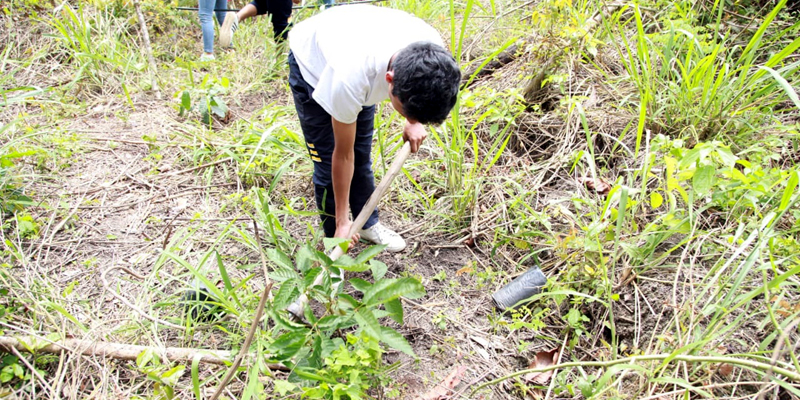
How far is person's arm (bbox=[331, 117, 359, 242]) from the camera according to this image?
1.49m

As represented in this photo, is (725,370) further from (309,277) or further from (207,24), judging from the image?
(207,24)

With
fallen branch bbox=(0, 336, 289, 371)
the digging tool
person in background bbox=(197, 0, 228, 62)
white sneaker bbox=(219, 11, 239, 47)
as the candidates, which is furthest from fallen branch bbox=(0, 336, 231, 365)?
white sneaker bbox=(219, 11, 239, 47)

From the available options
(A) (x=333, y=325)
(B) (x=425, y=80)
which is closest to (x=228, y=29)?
(B) (x=425, y=80)

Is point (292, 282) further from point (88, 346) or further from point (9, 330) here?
point (9, 330)

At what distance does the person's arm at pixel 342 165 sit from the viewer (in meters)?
1.49

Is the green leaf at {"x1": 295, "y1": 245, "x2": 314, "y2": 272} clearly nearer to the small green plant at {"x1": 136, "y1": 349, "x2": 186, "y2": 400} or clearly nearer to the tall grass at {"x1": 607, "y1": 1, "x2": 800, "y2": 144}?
the small green plant at {"x1": 136, "y1": 349, "x2": 186, "y2": 400}

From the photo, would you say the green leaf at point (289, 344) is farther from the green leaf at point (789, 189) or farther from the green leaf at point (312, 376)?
the green leaf at point (789, 189)

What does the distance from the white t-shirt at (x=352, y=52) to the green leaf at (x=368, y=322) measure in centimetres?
61

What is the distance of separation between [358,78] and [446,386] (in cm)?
108

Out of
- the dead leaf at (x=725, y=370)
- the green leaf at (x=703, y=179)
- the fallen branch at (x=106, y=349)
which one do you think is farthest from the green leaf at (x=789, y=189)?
the fallen branch at (x=106, y=349)

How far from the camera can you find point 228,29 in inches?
142

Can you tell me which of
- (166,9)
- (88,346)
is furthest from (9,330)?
(166,9)

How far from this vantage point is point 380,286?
49.3 inches

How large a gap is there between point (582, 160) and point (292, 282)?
161 cm
